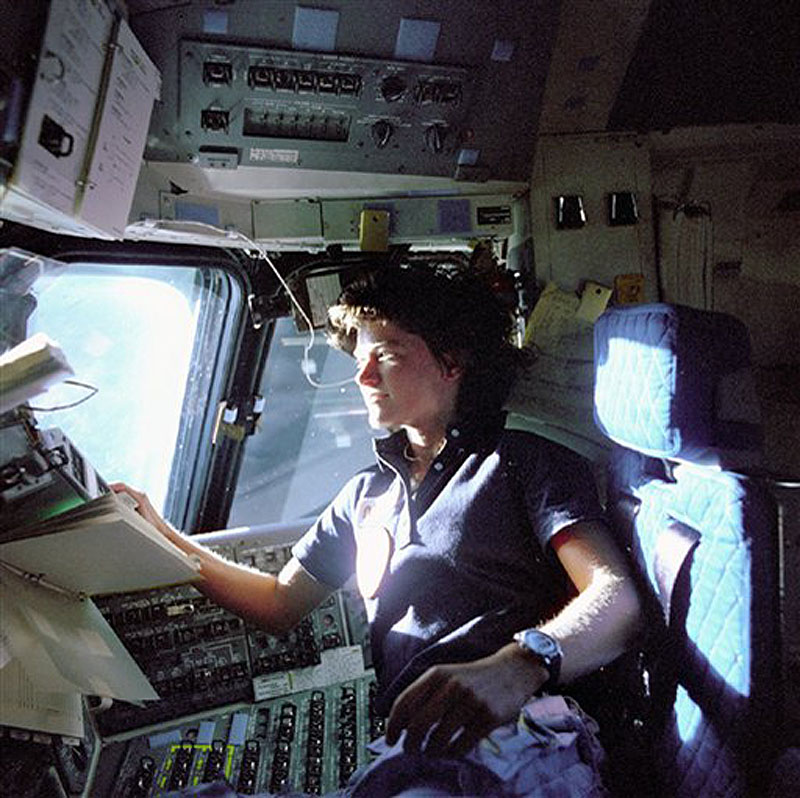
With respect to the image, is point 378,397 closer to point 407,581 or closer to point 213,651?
point 407,581

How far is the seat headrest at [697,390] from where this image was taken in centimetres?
147

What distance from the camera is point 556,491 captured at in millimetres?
1773

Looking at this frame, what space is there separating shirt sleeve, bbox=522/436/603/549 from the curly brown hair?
304 millimetres

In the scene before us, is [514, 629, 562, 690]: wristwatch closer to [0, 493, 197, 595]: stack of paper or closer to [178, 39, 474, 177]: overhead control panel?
[0, 493, 197, 595]: stack of paper

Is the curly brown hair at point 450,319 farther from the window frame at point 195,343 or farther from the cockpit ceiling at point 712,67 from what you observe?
the cockpit ceiling at point 712,67

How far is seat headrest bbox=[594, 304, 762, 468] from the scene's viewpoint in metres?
1.47

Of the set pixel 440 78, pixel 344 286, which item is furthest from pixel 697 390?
pixel 344 286

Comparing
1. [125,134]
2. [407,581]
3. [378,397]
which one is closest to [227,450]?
[378,397]

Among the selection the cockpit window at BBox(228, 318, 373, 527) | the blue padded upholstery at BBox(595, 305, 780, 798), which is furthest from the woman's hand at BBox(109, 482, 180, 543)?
the cockpit window at BBox(228, 318, 373, 527)

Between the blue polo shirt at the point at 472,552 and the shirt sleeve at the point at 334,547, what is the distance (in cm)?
22

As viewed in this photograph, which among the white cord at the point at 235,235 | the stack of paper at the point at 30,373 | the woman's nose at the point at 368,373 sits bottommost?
the stack of paper at the point at 30,373

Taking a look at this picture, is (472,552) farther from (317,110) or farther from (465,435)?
(317,110)

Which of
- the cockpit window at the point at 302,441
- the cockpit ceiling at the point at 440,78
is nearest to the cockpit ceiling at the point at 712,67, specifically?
the cockpit ceiling at the point at 440,78

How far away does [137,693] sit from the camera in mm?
1556
